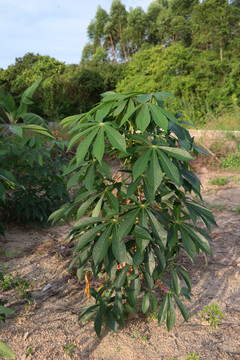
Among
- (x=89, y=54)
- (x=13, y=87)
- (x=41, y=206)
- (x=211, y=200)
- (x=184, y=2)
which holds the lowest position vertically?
(x=211, y=200)

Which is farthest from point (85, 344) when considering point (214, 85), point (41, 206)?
point (214, 85)

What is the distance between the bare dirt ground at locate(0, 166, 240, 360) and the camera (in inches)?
58.6

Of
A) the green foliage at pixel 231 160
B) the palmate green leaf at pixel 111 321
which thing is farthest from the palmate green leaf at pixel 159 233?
the green foliage at pixel 231 160

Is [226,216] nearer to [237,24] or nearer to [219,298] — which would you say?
[219,298]

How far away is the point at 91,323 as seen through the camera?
172 centimetres

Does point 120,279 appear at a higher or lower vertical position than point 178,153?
lower

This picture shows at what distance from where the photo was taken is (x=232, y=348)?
150 cm

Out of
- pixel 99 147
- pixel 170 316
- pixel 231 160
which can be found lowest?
pixel 231 160

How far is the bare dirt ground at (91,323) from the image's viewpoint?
1487 mm

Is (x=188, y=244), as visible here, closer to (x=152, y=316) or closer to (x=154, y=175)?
(x=154, y=175)

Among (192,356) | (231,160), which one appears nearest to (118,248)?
(192,356)

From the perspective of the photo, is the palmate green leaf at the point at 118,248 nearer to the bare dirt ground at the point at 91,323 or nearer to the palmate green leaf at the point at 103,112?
the palmate green leaf at the point at 103,112

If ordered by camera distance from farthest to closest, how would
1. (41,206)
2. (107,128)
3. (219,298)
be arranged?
(41,206) → (219,298) → (107,128)

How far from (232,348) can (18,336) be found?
1125mm
